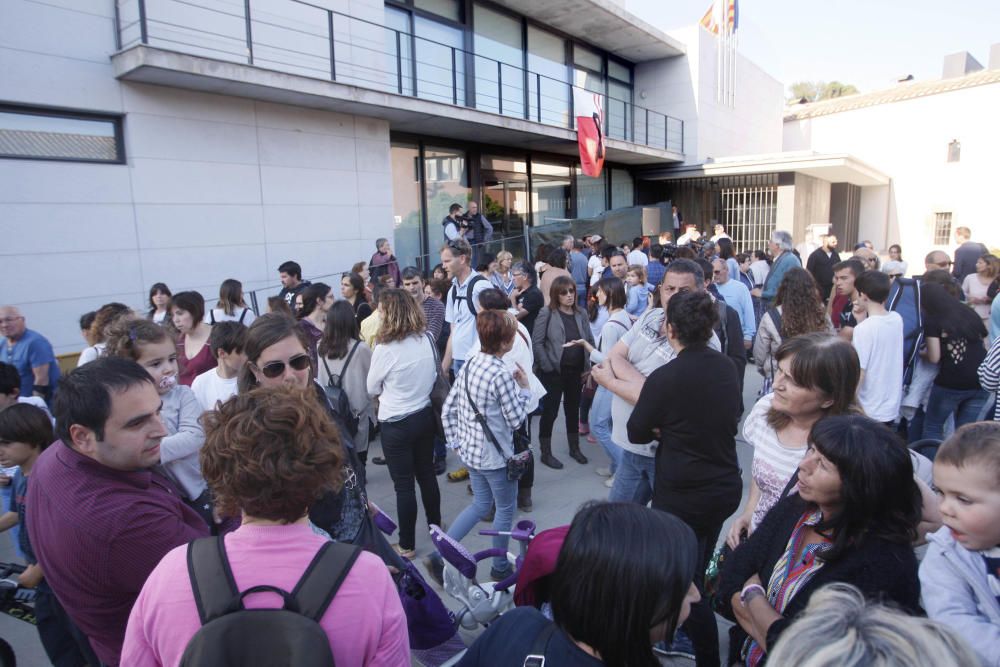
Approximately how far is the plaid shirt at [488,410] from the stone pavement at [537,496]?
2.56 ft

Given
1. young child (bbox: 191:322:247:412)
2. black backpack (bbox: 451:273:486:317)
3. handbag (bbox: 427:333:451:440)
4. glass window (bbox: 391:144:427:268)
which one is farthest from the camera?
glass window (bbox: 391:144:427:268)

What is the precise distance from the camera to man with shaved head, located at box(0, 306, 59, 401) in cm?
486

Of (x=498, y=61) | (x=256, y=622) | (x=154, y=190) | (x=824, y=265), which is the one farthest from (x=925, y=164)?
(x=256, y=622)

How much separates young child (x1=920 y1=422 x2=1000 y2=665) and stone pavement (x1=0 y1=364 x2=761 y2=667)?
6.47 feet

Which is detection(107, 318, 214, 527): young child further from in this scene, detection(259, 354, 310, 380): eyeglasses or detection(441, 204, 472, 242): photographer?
detection(441, 204, 472, 242): photographer

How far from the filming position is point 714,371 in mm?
2684

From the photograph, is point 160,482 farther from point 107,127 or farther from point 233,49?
point 233,49

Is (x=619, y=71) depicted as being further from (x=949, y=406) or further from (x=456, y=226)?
(x=949, y=406)

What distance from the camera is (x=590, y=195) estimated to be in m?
17.7

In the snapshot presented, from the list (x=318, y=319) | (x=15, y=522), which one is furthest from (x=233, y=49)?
(x=15, y=522)

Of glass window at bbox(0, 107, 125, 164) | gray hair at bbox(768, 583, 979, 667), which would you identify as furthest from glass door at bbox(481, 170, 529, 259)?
gray hair at bbox(768, 583, 979, 667)

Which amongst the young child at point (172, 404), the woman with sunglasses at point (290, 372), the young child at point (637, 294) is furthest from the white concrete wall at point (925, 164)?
the young child at point (172, 404)

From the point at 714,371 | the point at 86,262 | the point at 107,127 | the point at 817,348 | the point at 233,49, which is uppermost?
the point at 233,49

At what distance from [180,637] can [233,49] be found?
9635 millimetres
